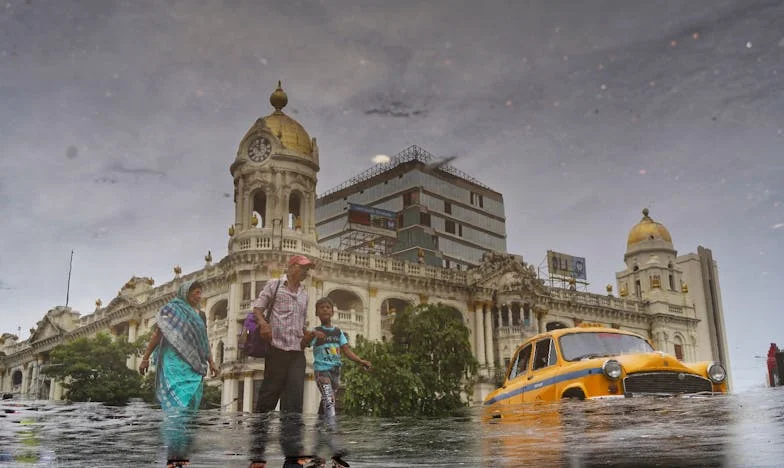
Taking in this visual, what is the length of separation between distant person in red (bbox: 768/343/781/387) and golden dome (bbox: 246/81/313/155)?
32171 millimetres

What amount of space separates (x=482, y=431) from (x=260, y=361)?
3379 centimetres

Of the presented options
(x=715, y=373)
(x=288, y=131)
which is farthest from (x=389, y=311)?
(x=715, y=373)

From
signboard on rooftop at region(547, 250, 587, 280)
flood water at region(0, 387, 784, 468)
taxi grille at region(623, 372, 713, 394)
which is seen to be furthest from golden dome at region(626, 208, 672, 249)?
flood water at region(0, 387, 784, 468)

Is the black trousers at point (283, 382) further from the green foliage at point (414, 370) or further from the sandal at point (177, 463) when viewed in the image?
the green foliage at point (414, 370)

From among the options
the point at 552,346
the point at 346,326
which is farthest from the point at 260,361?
Answer: the point at 552,346

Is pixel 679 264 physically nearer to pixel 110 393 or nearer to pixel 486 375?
pixel 486 375

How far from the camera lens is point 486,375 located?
48.2m

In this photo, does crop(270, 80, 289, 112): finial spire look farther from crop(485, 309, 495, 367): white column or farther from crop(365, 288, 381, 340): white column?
crop(485, 309, 495, 367): white column

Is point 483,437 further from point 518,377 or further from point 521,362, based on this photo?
point 521,362

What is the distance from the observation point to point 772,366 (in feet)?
45.0

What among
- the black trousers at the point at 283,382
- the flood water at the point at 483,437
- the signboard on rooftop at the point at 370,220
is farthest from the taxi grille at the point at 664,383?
the signboard on rooftop at the point at 370,220

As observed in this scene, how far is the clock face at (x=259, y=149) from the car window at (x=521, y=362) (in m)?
30.3

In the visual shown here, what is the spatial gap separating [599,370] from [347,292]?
34.2 meters

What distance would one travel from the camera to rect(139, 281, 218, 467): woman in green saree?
10.3 metres
